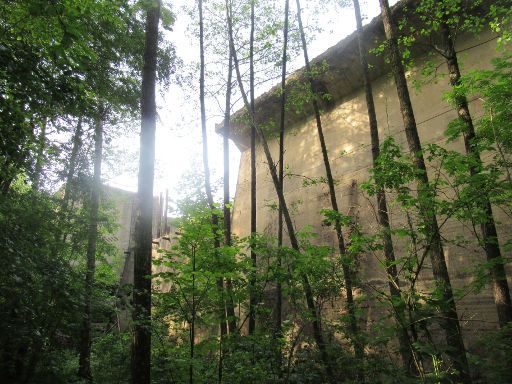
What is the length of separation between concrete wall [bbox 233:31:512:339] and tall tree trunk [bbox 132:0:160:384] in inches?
124

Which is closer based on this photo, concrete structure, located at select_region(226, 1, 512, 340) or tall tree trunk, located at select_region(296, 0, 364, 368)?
tall tree trunk, located at select_region(296, 0, 364, 368)

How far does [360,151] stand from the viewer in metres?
9.03

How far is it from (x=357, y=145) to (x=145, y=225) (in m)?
6.23

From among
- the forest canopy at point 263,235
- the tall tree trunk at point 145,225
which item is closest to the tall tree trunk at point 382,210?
the forest canopy at point 263,235

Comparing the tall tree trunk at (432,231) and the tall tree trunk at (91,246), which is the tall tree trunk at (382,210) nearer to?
the tall tree trunk at (432,231)

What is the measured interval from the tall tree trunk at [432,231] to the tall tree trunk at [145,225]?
322 cm

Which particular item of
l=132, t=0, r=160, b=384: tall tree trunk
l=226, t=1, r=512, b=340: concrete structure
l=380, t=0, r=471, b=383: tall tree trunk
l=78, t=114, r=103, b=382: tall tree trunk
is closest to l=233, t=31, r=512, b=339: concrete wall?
l=226, t=1, r=512, b=340: concrete structure

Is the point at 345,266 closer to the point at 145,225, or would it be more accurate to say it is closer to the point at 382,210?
the point at 382,210

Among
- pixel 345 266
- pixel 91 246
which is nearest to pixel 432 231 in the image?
pixel 345 266

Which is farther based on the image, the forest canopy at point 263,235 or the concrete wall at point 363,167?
the concrete wall at point 363,167

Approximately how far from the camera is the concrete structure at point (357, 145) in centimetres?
656

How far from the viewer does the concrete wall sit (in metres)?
6.45

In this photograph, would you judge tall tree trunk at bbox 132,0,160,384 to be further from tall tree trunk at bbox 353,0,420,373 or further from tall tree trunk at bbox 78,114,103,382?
tall tree trunk at bbox 353,0,420,373

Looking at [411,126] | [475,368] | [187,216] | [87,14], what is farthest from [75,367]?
[411,126]
